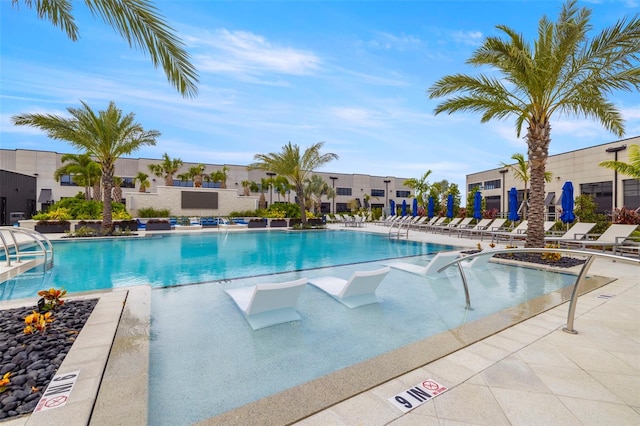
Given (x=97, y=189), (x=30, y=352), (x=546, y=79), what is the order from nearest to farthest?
(x=30, y=352)
(x=546, y=79)
(x=97, y=189)

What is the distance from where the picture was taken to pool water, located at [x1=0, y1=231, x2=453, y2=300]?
23.1 feet

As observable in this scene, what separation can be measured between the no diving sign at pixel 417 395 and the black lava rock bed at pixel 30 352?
2808mm

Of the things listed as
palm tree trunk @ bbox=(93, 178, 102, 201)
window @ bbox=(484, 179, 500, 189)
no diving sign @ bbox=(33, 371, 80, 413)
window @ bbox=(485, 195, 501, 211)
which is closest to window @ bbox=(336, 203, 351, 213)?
window @ bbox=(484, 179, 500, 189)

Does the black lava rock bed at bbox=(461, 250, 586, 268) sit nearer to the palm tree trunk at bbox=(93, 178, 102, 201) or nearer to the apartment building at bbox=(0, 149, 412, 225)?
the apartment building at bbox=(0, 149, 412, 225)

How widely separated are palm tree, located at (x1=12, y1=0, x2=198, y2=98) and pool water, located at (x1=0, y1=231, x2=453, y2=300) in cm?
446

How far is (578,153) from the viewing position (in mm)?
27219

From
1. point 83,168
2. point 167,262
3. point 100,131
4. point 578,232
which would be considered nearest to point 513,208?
point 578,232

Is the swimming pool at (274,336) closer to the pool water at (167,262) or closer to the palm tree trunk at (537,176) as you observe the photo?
the pool water at (167,262)

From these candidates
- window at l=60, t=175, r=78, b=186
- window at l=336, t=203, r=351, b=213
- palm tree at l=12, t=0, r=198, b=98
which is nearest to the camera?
palm tree at l=12, t=0, r=198, b=98

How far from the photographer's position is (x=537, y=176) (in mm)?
9516

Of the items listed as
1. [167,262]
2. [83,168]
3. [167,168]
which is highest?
[167,168]

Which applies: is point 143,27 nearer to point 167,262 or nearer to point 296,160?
point 167,262

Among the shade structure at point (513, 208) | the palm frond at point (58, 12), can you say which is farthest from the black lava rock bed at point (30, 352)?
the shade structure at point (513, 208)

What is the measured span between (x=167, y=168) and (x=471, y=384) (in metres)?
35.8
